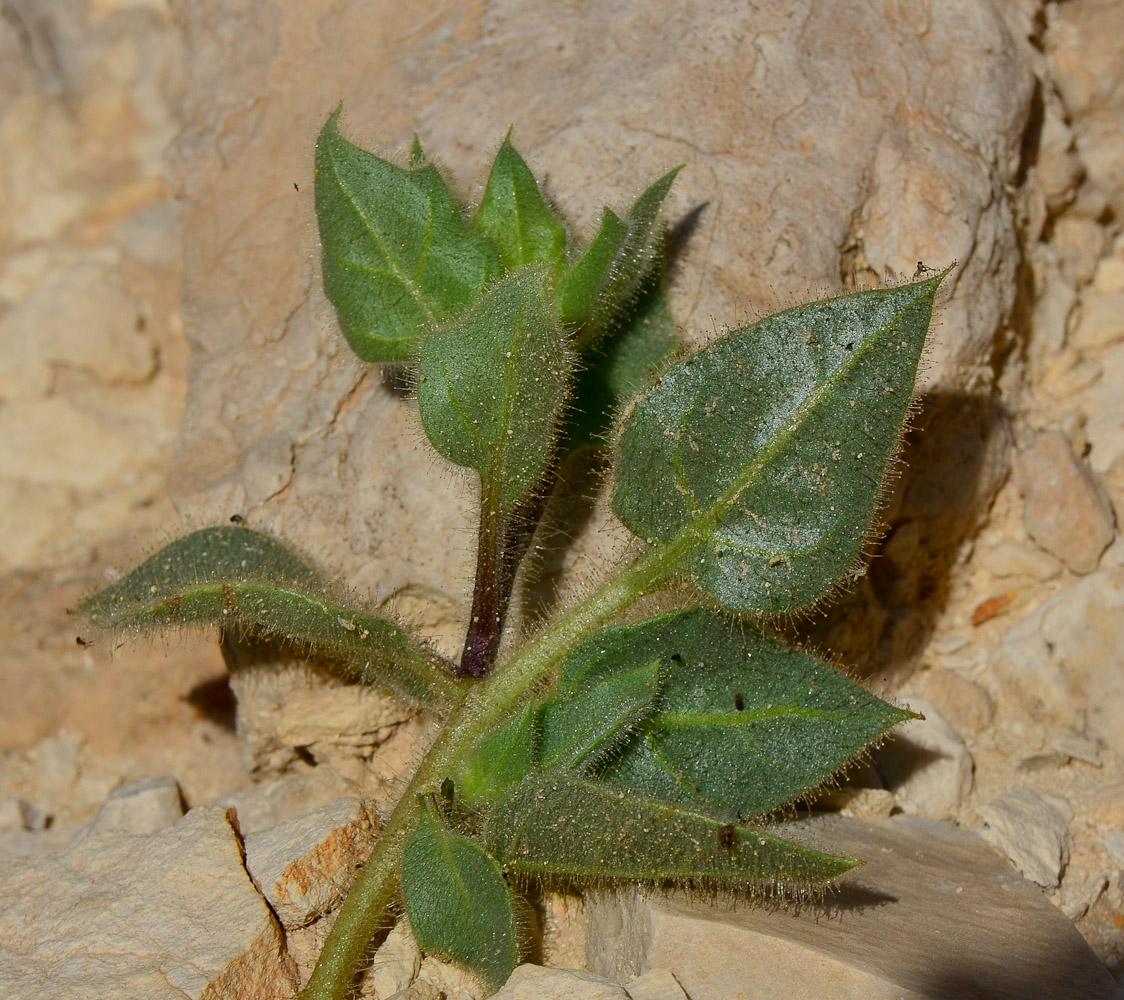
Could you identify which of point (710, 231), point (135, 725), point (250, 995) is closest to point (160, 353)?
point (135, 725)

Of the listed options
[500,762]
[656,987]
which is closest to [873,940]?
[656,987]

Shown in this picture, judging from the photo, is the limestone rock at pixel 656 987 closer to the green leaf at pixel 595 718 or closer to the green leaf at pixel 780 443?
the green leaf at pixel 595 718

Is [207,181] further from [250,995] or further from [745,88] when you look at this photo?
[250,995]

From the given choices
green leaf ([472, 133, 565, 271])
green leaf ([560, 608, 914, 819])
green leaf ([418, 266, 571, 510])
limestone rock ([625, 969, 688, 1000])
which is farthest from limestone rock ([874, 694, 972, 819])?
green leaf ([472, 133, 565, 271])

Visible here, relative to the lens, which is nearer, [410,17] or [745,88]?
[745,88]

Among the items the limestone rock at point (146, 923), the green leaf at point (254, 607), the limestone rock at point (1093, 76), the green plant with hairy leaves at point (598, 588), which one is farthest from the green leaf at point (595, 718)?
the limestone rock at point (1093, 76)
